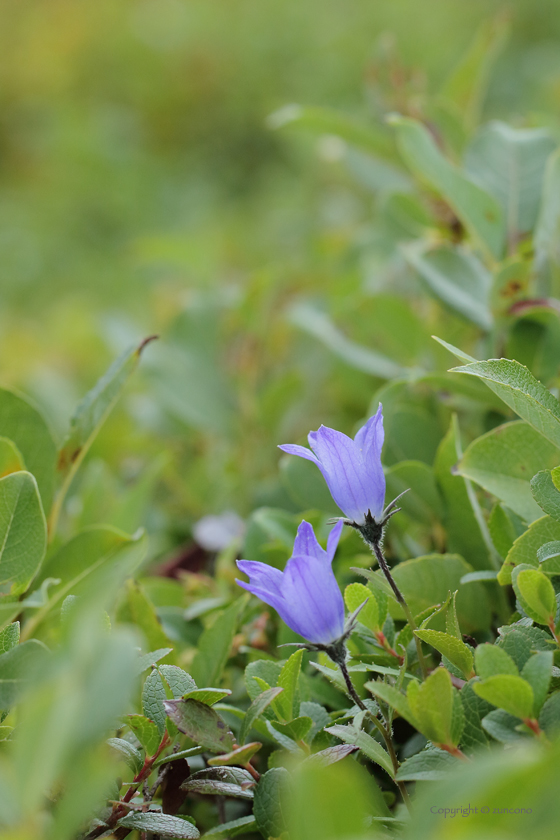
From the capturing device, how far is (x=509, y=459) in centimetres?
50

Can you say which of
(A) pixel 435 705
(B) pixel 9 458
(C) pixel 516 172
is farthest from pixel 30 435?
(C) pixel 516 172

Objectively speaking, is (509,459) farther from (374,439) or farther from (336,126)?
(336,126)

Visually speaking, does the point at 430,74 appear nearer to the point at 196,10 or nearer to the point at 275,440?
the point at 196,10

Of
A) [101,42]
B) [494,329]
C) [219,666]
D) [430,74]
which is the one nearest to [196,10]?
[101,42]

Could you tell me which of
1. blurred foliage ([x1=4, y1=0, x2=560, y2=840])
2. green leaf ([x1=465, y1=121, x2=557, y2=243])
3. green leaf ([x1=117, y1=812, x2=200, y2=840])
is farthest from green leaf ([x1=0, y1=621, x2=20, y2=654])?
green leaf ([x1=465, y1=121, x2=557, y2=243])

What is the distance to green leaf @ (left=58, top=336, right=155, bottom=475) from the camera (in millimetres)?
564

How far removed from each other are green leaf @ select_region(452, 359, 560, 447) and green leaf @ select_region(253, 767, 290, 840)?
23 centimetres

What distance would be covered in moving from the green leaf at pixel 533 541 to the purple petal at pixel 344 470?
86 millimetres

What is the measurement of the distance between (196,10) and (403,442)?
2.63 meters

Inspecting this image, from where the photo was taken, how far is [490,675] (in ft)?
1.19

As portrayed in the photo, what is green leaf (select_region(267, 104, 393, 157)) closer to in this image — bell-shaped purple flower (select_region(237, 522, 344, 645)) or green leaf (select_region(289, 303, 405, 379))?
green leaf (select_region(289, 303, 405, 379))

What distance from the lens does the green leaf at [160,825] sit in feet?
1.24

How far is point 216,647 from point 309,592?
138 millimetres

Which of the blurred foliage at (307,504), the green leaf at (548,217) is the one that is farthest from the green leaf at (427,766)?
the green leaf at (548,217)
